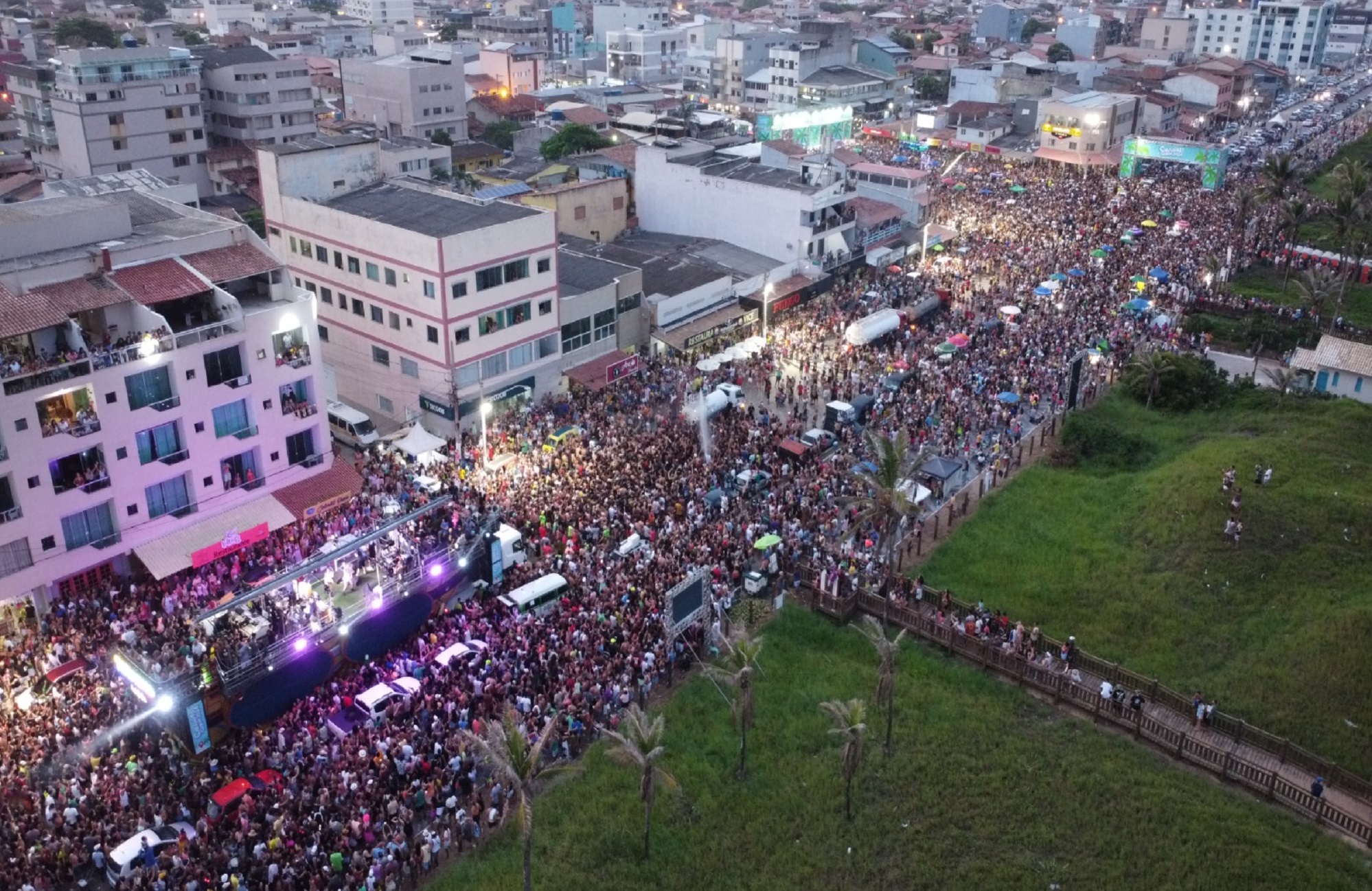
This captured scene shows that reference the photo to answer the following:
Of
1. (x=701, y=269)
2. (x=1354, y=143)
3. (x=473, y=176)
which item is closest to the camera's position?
(x=701, y=269)

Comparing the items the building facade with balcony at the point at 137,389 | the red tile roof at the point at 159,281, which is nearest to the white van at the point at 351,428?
the building facade with balcony at the point at 137,389

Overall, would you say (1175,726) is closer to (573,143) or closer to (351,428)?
(351,428)

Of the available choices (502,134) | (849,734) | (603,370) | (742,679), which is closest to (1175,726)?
(849,734)

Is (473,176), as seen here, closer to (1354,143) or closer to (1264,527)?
(1264,527)

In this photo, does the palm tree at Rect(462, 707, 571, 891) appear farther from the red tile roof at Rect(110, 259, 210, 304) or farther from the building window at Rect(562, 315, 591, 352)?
the building window at Rect(562, 315, 591, 352)

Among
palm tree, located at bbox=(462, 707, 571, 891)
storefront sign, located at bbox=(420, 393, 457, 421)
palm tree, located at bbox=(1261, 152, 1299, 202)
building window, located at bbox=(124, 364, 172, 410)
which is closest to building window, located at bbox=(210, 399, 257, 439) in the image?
building window, located at bbox=(124, 364, 172, 410)

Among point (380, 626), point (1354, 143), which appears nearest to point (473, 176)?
point (380, 626)
